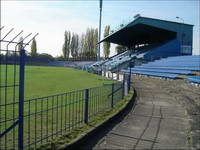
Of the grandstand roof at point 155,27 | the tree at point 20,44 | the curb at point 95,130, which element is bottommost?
A: the curb at point 95,130

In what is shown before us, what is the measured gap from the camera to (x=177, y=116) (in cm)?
843

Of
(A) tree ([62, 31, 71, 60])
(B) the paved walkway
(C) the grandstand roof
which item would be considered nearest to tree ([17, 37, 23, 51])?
(B) the paved walkway

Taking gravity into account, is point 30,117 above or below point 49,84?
below

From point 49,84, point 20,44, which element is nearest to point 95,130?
point 20,44

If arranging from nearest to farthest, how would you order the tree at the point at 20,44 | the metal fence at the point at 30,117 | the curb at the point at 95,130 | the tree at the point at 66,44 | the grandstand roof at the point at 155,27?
the tree at the point at 20,44 → the metal fence at the point at 30,117 → the curb at the point at 95,130 → the grandstand roof at the point at 155,27 → the tree at the point at 66,44

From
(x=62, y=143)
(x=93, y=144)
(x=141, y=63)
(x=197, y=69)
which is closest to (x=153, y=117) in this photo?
(x=93, y=144)

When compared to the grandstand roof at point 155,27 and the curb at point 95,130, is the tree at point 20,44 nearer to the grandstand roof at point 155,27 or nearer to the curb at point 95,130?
the curb at point 95,130

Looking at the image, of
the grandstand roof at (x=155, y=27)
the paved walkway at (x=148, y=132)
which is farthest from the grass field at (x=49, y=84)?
the grandstand roof at (x=155, y=27)

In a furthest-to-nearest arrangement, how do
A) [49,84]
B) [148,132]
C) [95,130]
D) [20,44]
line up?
1. [49,84]
2. [148,132]
3. [95,130]
4. [20,44]

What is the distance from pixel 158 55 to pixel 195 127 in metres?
33.4

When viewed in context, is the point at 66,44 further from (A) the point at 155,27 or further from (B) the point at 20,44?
(B) the point at 20,44

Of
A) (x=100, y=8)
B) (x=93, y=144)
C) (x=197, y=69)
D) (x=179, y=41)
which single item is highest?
(x=100, y=8)

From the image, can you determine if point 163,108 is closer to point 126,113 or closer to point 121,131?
point 126,113

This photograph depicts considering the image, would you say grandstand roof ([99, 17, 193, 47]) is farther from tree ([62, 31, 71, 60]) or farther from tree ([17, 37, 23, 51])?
tree ([62, 31, 71, 60])
